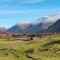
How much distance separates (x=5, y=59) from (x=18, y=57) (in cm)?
234

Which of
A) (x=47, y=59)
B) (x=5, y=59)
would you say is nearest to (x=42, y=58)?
(x=47, y=59)

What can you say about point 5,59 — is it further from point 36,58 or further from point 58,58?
point 58,58

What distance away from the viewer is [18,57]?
38.7 m

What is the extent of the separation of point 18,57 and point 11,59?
180 cm

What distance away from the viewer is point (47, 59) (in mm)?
39875

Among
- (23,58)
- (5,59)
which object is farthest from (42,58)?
(5,59)

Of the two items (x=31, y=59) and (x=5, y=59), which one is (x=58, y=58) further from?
(x=5, y=59)

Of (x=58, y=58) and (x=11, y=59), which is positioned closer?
(x=11, y=59)

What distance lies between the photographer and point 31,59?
125 ft

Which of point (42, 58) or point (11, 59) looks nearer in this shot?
point (11, 59)

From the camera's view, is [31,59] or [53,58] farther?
[53,58]

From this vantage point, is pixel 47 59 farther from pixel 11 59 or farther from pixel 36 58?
pixel 11 59

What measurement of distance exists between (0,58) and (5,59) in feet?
2.94

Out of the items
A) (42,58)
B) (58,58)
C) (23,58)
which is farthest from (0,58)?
(58,58)
